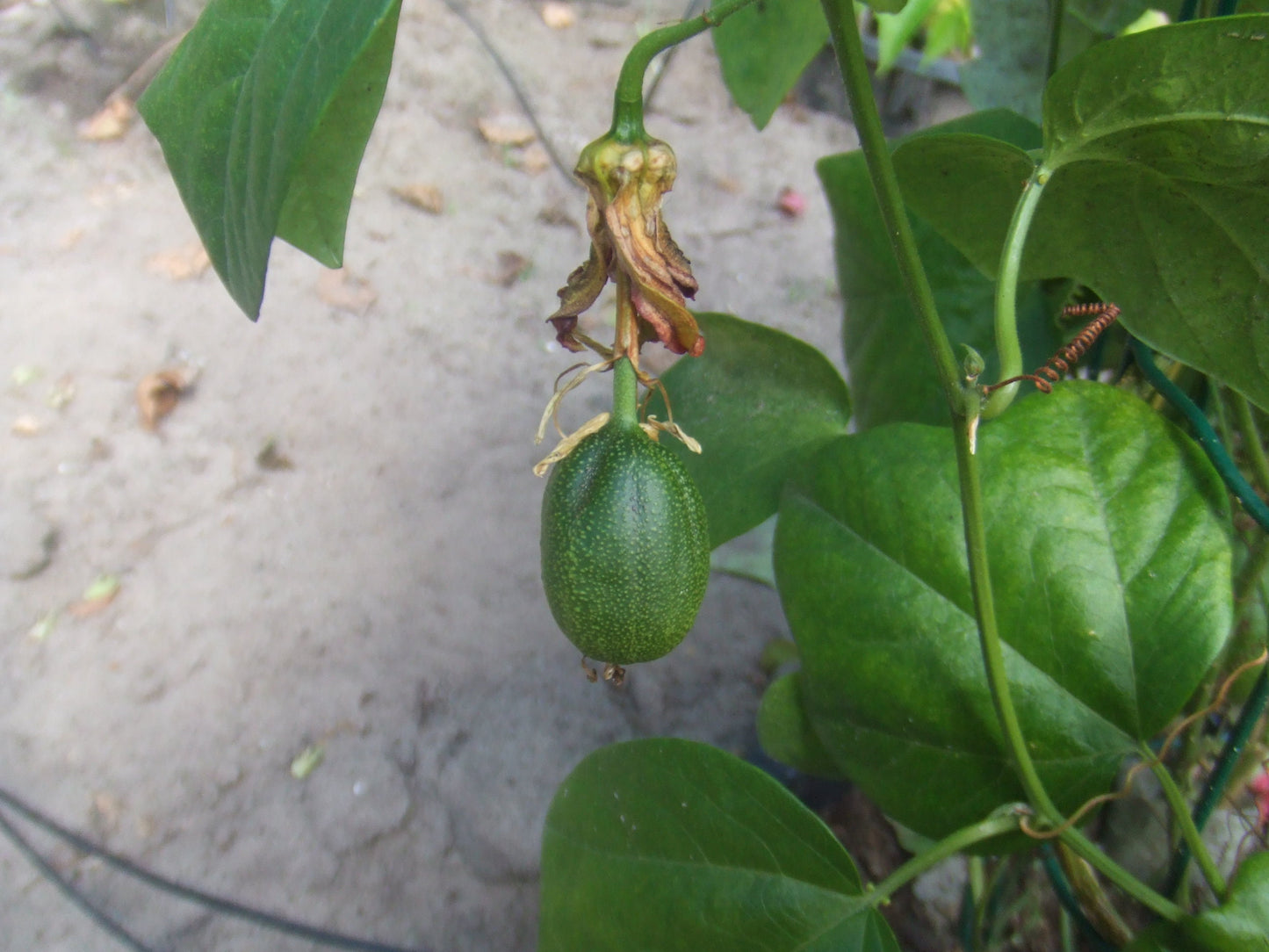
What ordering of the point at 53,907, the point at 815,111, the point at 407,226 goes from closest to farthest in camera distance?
the point at 53,907 → the point at 407,226 → the point at 815,111

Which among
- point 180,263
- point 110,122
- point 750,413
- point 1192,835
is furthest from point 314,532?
point 1192,835

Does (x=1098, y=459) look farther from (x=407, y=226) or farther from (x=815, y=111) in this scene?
(x=815, y=111)

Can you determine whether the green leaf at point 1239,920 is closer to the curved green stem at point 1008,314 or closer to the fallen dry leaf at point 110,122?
the curved green stem at point 1008,314

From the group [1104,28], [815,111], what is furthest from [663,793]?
[815,111]

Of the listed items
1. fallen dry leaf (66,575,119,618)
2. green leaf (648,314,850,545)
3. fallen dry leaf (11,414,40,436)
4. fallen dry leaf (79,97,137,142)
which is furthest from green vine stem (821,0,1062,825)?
fallen dry leaf (79,97,137,142)

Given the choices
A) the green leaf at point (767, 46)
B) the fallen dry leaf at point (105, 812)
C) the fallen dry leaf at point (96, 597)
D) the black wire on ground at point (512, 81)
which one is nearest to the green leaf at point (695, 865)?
the green leaf at point (767, 46)

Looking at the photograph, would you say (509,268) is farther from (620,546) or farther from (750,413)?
(620,546)

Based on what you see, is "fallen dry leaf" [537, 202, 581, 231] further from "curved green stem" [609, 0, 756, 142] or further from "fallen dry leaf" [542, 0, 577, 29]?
"curved green stem" [609, 0, 756, 142]
